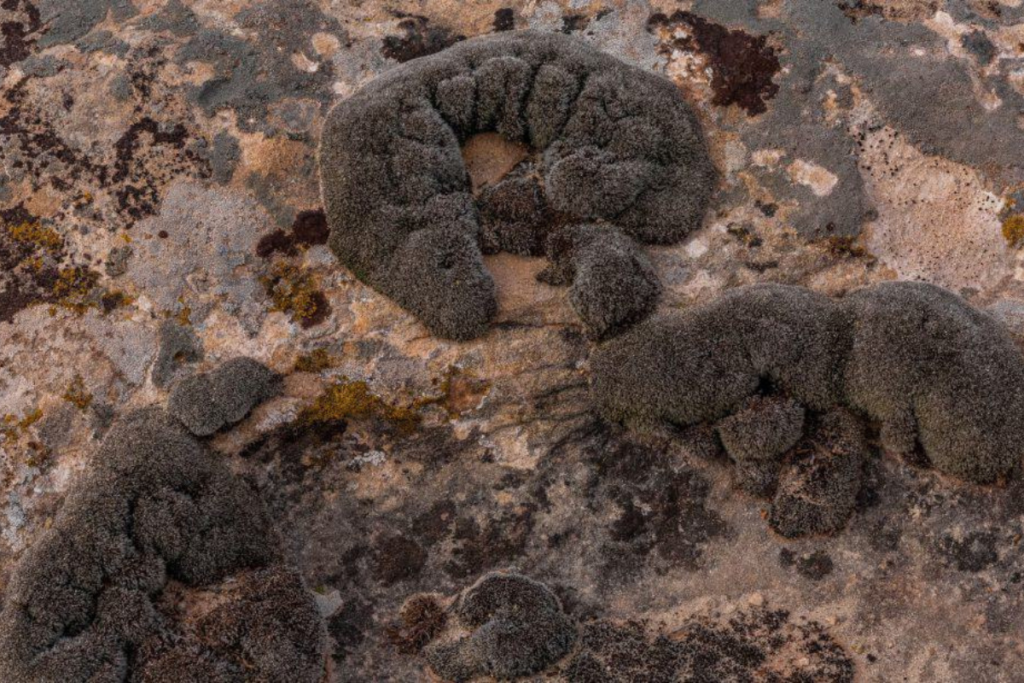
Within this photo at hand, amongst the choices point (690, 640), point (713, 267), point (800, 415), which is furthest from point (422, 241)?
point (690, 640)

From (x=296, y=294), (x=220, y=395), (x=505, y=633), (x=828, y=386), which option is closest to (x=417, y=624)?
(x=505, y=633)

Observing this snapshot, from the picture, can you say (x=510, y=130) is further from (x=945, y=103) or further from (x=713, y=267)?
(x=945, y=103)

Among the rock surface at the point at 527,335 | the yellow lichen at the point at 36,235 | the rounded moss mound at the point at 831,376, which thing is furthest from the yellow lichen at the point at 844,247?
the yellow lichen at the point at 36,235

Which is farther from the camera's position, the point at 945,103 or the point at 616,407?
the point at 945,103

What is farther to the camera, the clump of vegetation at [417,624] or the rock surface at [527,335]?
the clump of vegetation at [417,624]

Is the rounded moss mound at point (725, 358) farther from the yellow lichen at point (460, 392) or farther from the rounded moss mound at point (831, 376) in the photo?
the yellow lichen at point (460, 392)

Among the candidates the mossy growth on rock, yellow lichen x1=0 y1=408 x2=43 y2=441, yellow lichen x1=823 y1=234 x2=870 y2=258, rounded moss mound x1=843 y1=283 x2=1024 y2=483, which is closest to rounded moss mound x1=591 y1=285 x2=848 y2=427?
rounded moss mound x1=843 y1=283 x2=1024 y2=483

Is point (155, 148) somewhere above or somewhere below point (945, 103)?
below
